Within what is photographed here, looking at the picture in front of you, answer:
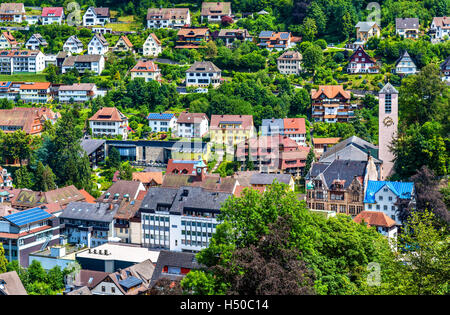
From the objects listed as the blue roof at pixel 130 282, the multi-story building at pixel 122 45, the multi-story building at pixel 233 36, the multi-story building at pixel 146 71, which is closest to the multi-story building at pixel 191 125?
the multi-story building at pixel 146 71

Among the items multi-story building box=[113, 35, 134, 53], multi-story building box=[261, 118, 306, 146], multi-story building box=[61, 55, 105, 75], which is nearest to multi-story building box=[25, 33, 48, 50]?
multi-story building box=[61, 55, 105, 75]

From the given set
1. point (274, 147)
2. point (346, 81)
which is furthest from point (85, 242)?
point (346, 81)

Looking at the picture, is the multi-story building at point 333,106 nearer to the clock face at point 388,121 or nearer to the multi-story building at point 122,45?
the clock face at point 388,121

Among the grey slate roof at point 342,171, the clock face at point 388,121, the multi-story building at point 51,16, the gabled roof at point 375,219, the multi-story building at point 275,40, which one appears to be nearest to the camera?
the gabled roof at point 375,219

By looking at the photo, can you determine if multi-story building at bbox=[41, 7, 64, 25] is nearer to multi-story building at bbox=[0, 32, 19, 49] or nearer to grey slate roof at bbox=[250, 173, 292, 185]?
multi-story building at bbox=[0, 32, 19, 49]

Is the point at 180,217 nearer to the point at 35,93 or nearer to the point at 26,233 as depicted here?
the point at 26,233
